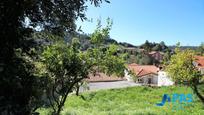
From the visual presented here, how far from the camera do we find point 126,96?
30.0 m

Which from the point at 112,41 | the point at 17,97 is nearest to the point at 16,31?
the point at 17,97

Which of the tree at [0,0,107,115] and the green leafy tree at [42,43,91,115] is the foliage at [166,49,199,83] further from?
the tree at [0,0,107,115]

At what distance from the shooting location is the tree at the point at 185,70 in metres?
26.0

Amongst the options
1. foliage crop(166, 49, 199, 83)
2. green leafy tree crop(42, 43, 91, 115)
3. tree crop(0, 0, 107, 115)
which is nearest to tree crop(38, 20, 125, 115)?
green leafy tree crop(42, 43, 91, 115)

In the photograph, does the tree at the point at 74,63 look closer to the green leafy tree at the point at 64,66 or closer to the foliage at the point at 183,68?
the green leafy tree at the point at 64,66

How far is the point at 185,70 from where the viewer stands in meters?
26.2

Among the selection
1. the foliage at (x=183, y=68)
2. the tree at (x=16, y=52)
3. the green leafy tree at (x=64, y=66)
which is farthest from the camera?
the foliage at (x=183, y=68)

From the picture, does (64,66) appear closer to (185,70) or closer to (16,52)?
(16,52)

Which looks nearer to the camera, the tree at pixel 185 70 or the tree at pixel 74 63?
the tree at pixel 74 63

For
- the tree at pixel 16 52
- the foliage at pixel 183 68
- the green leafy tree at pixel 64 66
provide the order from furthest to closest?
the foliage at pixel 183 68 → the green leafy tree at pixel 64 66 → the tree at pixel 16 52

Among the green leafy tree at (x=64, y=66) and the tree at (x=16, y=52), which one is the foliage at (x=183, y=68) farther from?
the tree at (x=16, y=52)

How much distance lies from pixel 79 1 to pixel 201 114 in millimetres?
13582

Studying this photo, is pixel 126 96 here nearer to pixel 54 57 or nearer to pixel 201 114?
pixel 201 114

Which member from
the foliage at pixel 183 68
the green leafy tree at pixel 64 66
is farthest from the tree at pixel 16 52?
the foliage at pixel 183 68
